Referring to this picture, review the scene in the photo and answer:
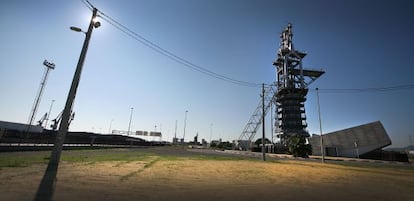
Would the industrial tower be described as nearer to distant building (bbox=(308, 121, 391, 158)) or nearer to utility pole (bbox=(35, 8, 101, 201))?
distant building (bbox=(308, 121, 391, 158))

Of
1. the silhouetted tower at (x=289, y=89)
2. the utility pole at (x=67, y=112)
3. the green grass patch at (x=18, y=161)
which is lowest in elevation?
the green grass patch at (x=18, y=161)

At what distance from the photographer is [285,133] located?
4542 inches

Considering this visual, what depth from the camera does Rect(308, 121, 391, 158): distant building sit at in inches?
2454

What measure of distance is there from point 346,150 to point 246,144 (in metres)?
55.6

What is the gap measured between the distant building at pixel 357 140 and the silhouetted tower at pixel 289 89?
37.1m

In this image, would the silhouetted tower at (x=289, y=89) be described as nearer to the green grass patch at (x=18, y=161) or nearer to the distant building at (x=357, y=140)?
the distant building at (x=357, y=140)

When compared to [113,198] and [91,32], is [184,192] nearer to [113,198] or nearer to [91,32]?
[113,198]

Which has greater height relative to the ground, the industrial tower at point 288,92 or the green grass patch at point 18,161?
the industrial tower at point 288,92

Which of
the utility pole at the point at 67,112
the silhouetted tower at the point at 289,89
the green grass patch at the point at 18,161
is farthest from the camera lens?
the silhouetted tower at the point at 289,89

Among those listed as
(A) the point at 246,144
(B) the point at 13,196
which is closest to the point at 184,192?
(B) the point at 13,196

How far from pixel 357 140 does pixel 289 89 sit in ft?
181

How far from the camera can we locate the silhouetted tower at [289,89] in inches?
4596

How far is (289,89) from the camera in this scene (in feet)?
390

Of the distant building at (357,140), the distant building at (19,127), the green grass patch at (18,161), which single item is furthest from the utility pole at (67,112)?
the distant building at (19,127)
